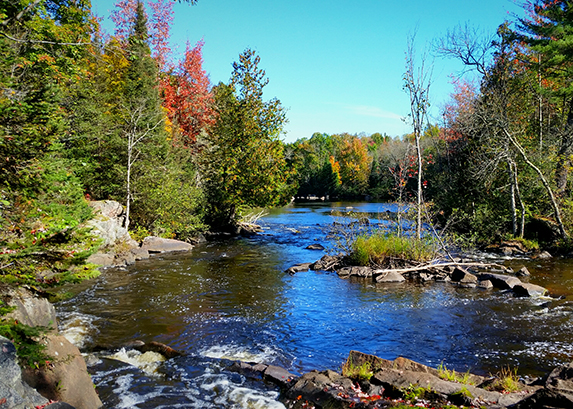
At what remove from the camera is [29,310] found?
228 inches

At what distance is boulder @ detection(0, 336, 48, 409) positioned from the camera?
10.9 feet

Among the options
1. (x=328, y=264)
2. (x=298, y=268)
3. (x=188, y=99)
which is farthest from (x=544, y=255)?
(x=188, y=99)

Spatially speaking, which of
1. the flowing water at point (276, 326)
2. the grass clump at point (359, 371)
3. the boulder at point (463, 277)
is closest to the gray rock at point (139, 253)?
the flowing water at point (276, 326)

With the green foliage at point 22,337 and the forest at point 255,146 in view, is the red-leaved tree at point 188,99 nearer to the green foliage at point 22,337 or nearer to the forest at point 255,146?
the forest at point 255,146

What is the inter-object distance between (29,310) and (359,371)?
504cm

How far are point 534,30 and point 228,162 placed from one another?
1679 cm

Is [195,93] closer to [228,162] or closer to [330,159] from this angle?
[228,162]

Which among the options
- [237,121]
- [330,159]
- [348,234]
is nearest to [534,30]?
[348,234]

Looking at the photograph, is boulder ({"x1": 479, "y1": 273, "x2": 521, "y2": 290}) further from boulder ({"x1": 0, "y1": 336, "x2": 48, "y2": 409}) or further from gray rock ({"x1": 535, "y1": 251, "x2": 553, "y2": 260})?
boulder ({"x1": 0, "y1": 336, "x2": 48, "y2": 409})

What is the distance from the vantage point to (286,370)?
20.2 feet

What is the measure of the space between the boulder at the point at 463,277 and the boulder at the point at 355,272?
2669 mm

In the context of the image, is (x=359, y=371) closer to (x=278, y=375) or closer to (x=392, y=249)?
(x=278, y=375)

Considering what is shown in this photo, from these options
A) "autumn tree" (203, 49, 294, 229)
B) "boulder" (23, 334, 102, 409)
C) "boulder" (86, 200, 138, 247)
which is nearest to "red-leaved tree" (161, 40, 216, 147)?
"autumn tree" (203, 49, 294, 229)

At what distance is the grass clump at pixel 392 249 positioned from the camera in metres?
13.3
